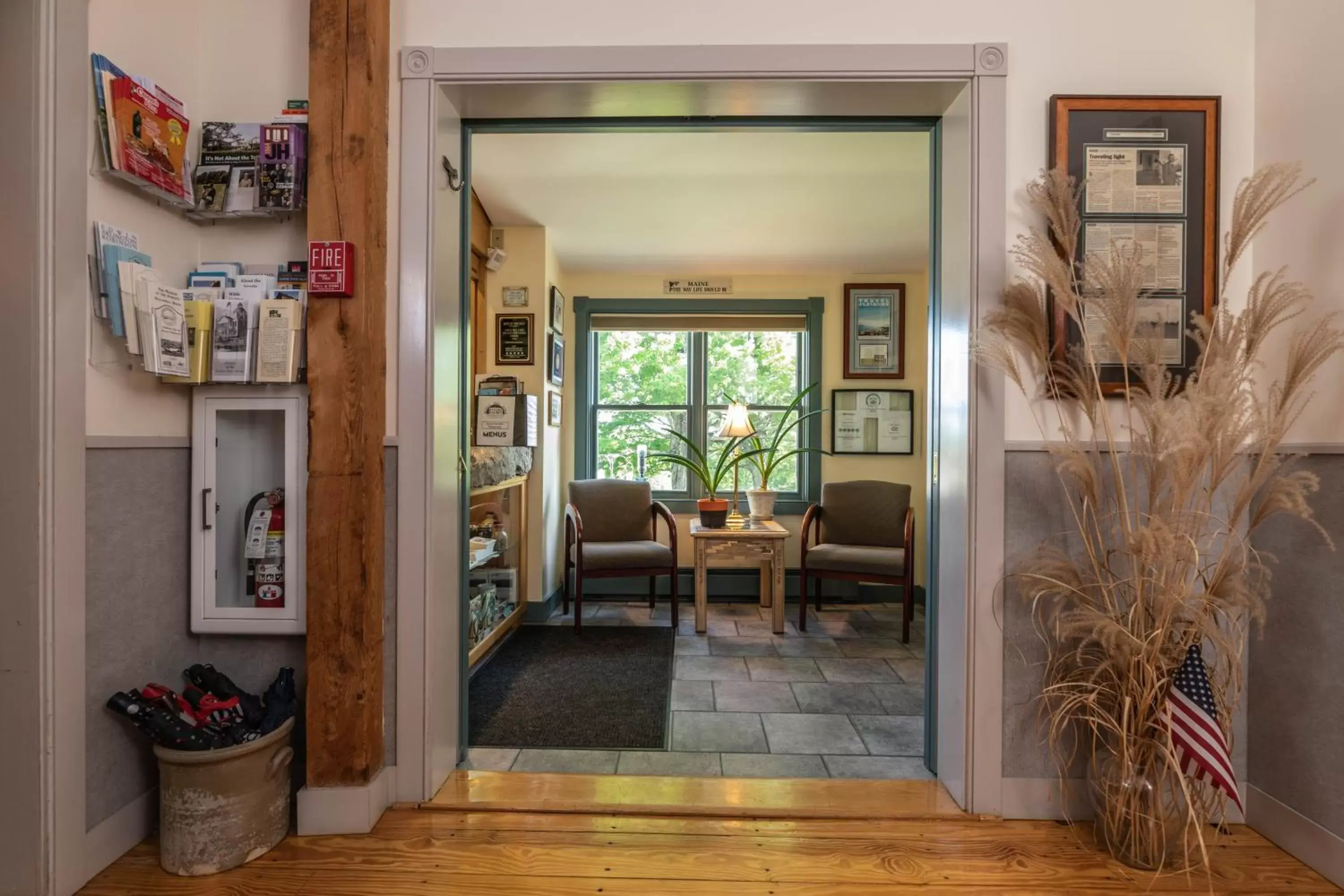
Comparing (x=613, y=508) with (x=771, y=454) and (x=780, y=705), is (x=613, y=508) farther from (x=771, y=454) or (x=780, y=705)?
(x=780, y=705)

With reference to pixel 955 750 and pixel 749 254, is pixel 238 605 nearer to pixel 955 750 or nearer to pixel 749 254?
pixel 955 750

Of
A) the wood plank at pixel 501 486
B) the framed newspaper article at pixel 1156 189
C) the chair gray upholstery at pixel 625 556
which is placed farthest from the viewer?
the chair gray upholstery at pixel 625 556

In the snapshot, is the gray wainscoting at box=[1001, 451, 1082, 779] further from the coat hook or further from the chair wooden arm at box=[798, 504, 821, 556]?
the chair wooden arm at box=[798, 504, 821, 556]

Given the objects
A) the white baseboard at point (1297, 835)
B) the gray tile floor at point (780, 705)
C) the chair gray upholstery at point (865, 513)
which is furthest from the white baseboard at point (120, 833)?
the white baseboard at point (1297, 835)

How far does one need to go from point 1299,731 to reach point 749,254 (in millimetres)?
3502

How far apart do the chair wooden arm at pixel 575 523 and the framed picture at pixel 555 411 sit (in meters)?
0.55

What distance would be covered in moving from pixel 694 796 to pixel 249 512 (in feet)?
4.78

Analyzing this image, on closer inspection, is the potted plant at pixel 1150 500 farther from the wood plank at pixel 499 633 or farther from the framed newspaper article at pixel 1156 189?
the wood plank at pixel 499 633

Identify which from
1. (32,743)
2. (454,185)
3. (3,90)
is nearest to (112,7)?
(3,90)

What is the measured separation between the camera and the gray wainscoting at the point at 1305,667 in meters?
1.53

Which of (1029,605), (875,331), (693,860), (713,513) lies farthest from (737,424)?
(693,860)

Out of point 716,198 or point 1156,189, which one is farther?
point 716,198

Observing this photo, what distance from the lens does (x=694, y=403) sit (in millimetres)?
4801

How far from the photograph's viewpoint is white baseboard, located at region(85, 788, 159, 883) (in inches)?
58.8
